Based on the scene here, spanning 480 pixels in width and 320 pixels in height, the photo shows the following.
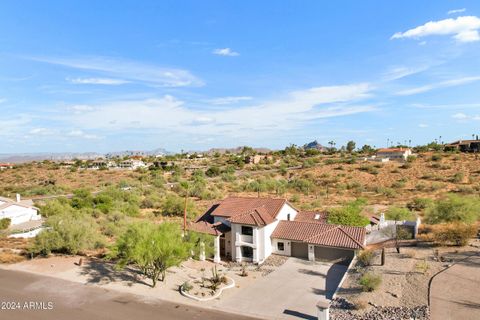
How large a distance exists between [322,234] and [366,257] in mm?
4286

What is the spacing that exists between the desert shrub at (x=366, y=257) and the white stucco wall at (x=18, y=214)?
3846cm

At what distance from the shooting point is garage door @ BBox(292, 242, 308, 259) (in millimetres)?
28469

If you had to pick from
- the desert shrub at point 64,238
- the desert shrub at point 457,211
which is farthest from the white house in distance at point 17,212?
the desert shrub at point 457,211

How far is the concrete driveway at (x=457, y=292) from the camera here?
17.1 metres

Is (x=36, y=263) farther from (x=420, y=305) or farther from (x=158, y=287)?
(x=420, y=305)

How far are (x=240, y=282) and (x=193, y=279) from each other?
135 inches

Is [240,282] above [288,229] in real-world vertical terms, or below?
below

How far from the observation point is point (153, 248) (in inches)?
866

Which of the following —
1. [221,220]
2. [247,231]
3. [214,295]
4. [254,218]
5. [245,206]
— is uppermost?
[245,206]

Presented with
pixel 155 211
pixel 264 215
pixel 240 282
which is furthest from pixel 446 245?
pixel 155 211

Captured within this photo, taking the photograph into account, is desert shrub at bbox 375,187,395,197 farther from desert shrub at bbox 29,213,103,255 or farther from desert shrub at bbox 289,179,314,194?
desert shrub at bbox 29,213,103,255

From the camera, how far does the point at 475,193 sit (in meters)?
50.2

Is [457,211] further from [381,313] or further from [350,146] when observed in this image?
[350,146]

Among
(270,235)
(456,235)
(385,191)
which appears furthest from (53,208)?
(385,191)
